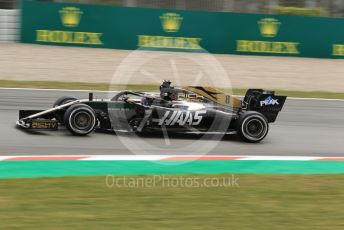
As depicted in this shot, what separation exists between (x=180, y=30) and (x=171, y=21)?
46 cm

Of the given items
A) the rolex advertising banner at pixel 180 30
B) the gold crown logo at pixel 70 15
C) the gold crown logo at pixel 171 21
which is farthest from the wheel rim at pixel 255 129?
the gold crown logo at pixel 70 15

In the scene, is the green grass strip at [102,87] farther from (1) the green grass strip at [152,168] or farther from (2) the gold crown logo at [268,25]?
(1) the green grass strip at [152,168]

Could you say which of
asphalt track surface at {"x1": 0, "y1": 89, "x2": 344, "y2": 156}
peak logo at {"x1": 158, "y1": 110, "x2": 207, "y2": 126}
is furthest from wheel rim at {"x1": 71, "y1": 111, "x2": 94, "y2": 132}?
peak logo at {"x1": 158, "y1": 110, "x2": 207, "y2": 126}

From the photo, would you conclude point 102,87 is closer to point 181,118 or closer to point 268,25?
point 181,118

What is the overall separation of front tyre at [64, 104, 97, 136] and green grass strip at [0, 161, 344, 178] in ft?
4.07

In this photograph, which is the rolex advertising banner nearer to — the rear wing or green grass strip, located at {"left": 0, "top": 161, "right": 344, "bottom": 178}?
the rear wing

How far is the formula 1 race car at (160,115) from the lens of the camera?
8.73 meters

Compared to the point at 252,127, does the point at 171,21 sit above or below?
above

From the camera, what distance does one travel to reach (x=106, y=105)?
8.87m

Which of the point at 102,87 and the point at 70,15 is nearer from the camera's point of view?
the point at 102,87

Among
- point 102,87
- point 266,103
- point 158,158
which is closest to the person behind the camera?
point 158,158

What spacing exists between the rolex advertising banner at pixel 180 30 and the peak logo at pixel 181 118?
11622mm

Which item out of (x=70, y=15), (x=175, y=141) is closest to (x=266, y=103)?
(x=175, y=141)

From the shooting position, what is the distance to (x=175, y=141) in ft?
29.7
